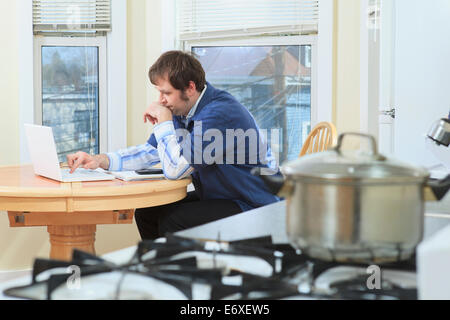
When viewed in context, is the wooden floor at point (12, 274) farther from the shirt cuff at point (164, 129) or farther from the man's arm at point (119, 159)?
the shirt cuff at point (164, 129)

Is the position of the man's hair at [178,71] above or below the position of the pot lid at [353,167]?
above

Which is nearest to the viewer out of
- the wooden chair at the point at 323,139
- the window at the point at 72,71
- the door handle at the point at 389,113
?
the wooden chair at the point at 323,139

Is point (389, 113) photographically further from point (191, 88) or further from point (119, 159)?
point (119, 159)

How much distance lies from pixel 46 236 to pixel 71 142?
53 centimetres

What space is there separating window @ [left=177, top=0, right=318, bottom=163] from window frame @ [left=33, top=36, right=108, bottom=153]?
17.7 inches

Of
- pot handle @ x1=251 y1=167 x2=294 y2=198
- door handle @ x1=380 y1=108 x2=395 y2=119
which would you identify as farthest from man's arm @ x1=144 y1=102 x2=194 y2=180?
pot handle @ x1=251 y1=167 x2=294 y2=198

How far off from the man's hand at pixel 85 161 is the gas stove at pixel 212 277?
163 cm

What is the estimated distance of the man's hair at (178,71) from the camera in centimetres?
245

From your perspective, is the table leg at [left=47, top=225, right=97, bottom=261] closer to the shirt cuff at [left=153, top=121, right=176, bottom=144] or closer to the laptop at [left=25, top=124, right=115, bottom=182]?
the laptop at [left=25, top=124, right=115, bottom=182]

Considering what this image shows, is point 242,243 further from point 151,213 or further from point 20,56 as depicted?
point 20,56

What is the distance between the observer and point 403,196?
81 cm

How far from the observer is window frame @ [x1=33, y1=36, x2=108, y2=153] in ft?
11.2

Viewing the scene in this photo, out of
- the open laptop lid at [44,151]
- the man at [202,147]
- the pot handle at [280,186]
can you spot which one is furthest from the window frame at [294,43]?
the pot handle at [280,186]
